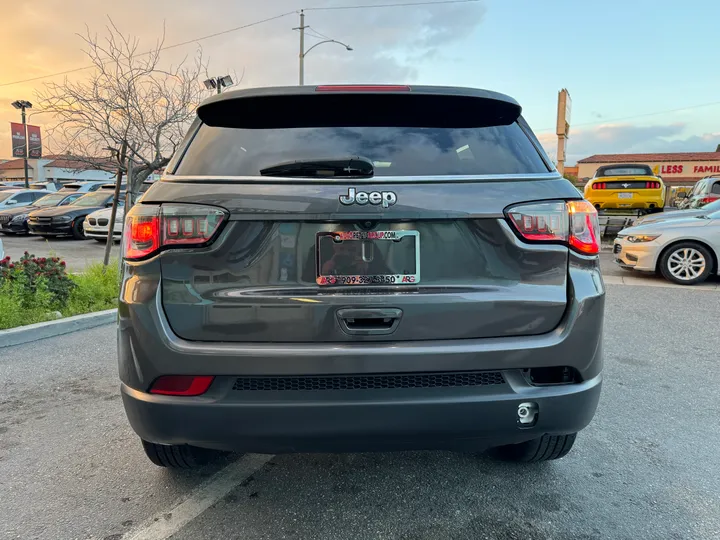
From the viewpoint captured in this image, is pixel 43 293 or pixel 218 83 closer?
pixel 43 293

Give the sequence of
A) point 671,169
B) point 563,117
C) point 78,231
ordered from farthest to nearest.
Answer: point 671,169 < point 563,117 < point 78,231

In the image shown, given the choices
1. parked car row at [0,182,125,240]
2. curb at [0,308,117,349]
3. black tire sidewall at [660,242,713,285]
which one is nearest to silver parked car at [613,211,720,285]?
black tire sidewall at [660,242,713,285]

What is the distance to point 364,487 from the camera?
2.47 meters

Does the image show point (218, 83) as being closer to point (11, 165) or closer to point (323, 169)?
point (323, 169)

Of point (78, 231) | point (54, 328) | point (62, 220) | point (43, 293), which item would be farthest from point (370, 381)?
point (78, 231)

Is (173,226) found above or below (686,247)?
above

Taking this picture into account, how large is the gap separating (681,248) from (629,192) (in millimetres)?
6334

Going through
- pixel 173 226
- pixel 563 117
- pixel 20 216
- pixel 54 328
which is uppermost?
pixel 563 117

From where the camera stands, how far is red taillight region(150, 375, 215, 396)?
1.83 meters

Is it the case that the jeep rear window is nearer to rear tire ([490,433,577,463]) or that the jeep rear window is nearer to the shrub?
rear tire ([490,433,577,463])

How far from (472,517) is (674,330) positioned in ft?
13.9

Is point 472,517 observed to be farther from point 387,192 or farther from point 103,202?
point 103,202

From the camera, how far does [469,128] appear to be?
A: 2.13m

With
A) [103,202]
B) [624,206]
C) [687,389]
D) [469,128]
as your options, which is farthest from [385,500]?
[103,202]
